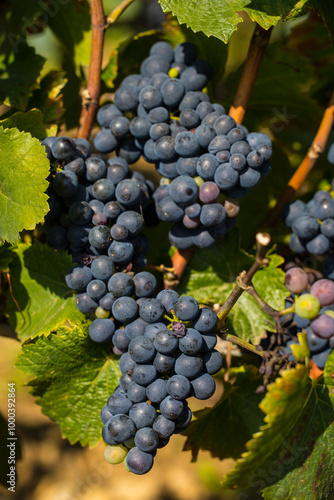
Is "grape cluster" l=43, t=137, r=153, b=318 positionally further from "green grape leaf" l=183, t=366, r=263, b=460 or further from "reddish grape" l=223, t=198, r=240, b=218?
"green grape leaf" l=183, t=366, r=263, b=460

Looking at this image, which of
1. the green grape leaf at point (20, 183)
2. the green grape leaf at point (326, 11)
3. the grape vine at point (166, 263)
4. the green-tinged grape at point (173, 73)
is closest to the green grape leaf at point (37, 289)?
the grape vine at point (166, 263)

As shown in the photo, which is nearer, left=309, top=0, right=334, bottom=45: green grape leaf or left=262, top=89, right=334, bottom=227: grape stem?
left=309, top=0, right=334, bottom=45: green grape leaf

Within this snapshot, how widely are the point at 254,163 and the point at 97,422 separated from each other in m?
0.83

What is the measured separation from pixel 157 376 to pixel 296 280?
46 cm

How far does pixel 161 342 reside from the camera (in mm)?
999

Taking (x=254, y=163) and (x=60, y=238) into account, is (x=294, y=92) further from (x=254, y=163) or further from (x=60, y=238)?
(x=60, y=238)

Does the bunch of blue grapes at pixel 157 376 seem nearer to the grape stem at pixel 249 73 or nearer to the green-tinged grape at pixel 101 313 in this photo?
the green-tinged grape at pixel 101 313

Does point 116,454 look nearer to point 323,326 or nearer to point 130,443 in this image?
point 130,443

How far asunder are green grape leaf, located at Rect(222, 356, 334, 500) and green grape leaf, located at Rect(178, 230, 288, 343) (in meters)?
0.25

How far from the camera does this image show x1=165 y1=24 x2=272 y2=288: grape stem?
4.25 ft

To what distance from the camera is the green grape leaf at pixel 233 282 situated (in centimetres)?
137

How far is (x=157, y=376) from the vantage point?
3.48 feet

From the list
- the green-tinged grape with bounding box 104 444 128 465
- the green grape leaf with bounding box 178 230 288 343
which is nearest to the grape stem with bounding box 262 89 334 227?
the green grape leaf with bounding box 178 230 288 343

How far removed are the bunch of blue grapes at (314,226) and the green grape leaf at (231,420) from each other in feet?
1.25
